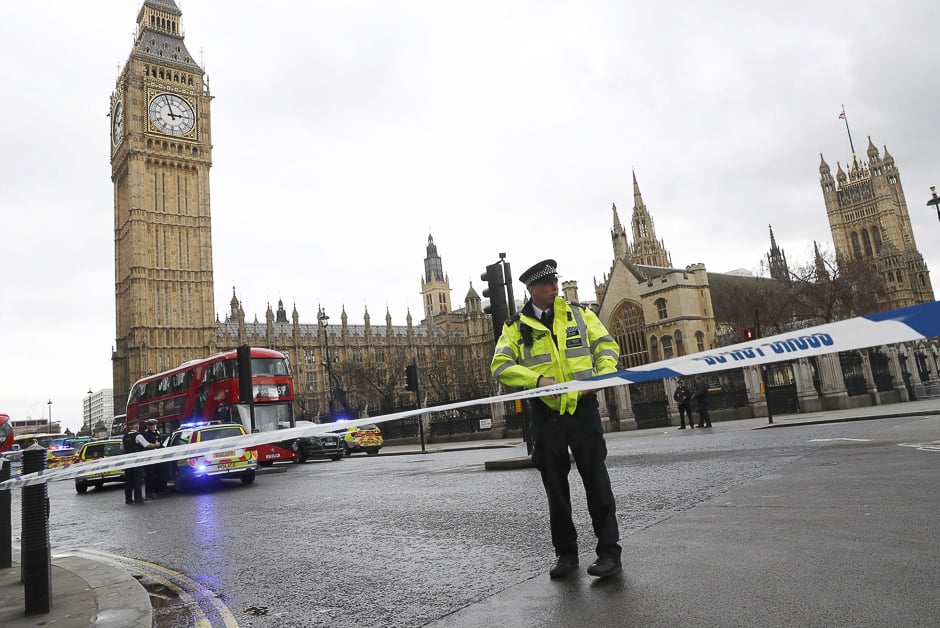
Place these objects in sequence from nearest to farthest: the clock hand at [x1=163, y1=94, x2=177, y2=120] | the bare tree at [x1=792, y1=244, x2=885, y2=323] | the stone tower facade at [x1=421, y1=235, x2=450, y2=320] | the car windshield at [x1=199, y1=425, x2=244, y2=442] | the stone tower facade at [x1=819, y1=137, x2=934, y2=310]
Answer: the car windshield at [x1=199, y1=425, x2=244, y2=442] → the bare tree at [x1=792, y1=244, x2=885, y2=323] → the clock hand at [x1=163, y1=94, x2=177, y2=120] → the stone tower facade at [x1=819, y1=137, x2=934, y2=310] → the stone tower facade at [x1=421, y1=235, x2=450, y2=320]

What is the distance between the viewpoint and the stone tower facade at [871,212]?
8825cm

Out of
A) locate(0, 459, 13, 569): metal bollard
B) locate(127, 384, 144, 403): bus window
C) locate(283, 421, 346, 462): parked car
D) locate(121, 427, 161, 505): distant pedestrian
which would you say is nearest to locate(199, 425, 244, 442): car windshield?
locate(121, 427, 161, 505): distant pedestrian

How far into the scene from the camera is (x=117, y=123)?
251ft

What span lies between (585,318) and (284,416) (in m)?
19.5

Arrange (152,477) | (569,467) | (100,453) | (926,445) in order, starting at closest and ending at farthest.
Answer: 1. (569,467)
2. (926,445)
3. (152,477)
4. (100,453)

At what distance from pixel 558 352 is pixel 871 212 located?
110772mm

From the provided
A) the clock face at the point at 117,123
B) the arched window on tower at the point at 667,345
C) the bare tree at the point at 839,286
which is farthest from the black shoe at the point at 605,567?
the clock face at the point at 117,123

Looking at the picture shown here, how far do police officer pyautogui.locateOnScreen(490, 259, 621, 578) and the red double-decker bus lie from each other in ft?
56.1

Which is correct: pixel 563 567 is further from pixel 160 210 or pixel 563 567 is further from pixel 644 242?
pixel 644 242

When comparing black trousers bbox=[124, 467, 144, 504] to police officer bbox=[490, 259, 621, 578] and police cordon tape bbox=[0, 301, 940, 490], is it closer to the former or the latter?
police cordon tape bbox=[0, 301, 940, 490]

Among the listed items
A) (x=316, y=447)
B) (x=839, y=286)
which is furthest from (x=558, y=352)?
(x=839, y=286)

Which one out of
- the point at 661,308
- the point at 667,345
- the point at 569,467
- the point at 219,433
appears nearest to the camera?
the point at 569,467

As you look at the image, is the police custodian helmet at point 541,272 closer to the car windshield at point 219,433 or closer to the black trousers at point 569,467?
the black trousers at point 569,467

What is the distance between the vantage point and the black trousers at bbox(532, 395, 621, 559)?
3.62m
